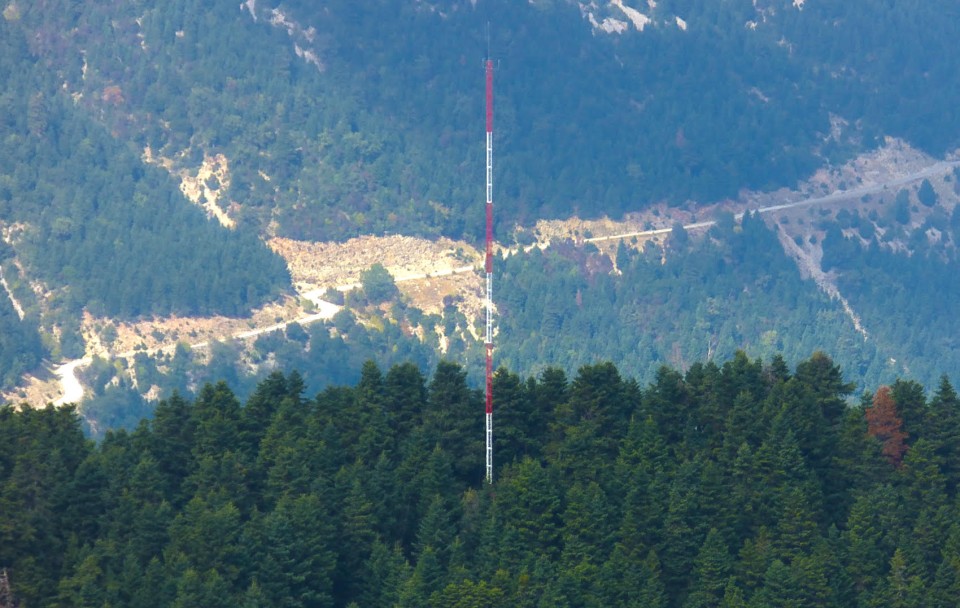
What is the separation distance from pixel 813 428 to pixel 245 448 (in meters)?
29.3

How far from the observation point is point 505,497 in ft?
456

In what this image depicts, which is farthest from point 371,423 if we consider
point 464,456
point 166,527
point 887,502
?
point 887,502

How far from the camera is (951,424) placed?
14750 cm

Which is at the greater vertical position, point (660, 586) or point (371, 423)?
point (371, 423)

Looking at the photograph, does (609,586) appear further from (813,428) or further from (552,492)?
(813,428)

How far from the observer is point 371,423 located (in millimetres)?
148000

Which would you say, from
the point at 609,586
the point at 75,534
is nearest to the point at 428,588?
the point at 609,586

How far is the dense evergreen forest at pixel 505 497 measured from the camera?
132 m

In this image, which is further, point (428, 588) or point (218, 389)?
point (218, 389)

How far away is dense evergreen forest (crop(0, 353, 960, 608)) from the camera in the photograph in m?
132

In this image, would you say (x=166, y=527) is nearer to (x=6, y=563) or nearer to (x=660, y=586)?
(x=6, y=563)

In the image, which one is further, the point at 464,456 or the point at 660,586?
the point at 464,456

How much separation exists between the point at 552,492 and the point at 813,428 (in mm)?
16777

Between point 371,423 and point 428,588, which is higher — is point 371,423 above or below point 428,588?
above
